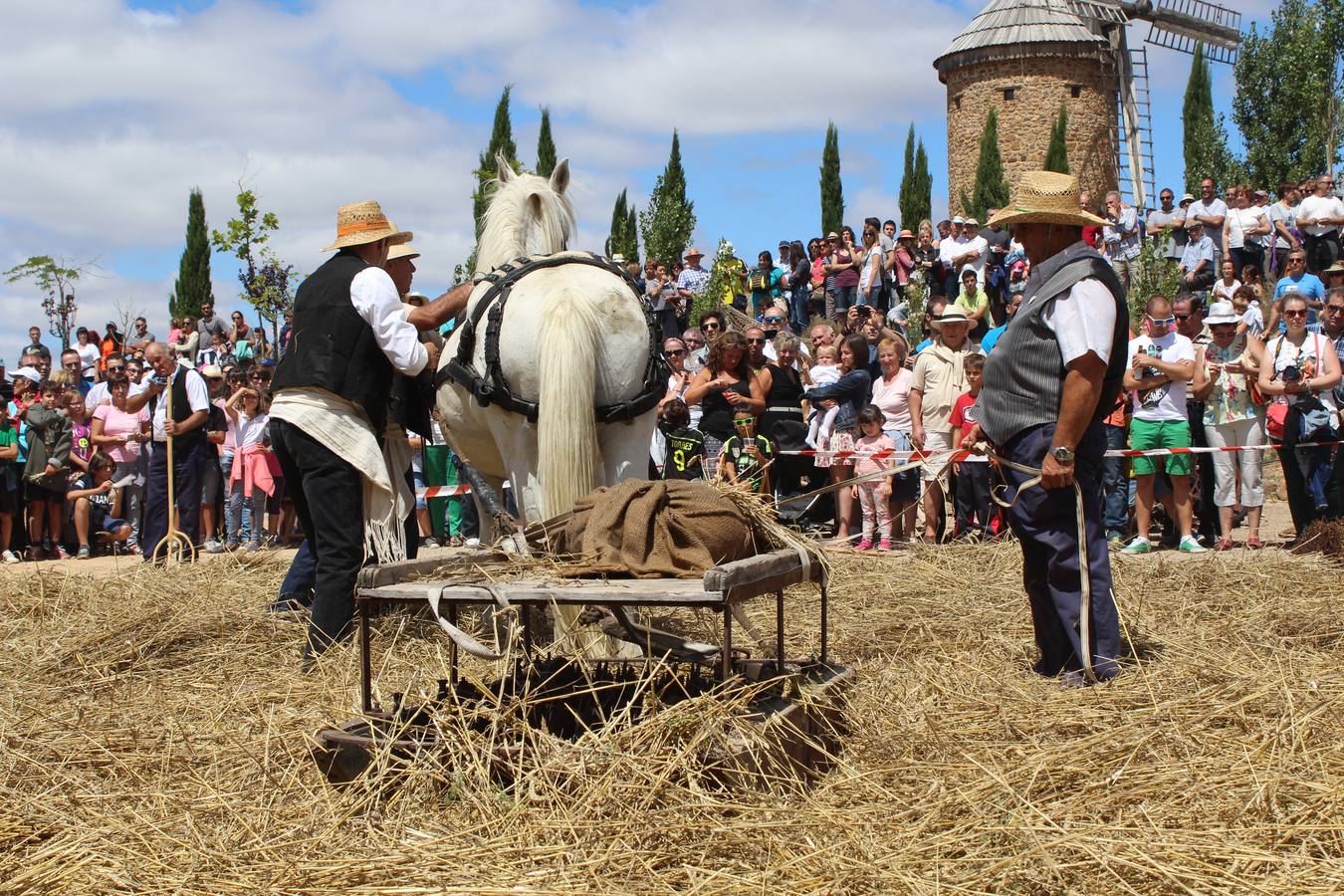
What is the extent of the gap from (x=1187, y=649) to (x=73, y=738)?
443 cm

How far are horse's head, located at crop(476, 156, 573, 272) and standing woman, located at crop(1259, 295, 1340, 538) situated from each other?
5603mm

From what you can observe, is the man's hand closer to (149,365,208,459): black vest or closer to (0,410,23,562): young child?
(149,365,208,459): black vest

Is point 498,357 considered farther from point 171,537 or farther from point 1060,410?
point 171,537

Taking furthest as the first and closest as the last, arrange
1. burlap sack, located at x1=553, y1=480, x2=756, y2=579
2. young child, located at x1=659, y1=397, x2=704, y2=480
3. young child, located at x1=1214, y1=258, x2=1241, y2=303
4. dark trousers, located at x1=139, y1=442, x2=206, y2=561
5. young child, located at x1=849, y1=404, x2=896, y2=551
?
young child, located at x1=1214, y1=258, x2=1241, y2=303 < dark trousers, located at x1=139, y1=442, x2=206, y2=561 < young child, located at x1=849, y1=404, x2=896, y2=551 < young child, located at x1=659, y1=397, x2=704, y2=480 < burlap sack, located at x1=553, y1=480, x2=756, y2=579

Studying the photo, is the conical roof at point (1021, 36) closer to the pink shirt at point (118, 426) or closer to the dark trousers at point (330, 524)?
the pink shirt at point (118, 426)

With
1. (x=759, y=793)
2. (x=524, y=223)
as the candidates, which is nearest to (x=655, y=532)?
(x=759, y=793)

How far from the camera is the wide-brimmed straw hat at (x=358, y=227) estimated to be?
6.25 m

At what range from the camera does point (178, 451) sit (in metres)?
11.9

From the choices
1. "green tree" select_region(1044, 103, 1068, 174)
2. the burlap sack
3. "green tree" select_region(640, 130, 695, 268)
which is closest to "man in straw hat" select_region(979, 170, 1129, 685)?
the burlap sack

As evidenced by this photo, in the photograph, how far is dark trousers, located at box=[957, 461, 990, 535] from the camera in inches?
409

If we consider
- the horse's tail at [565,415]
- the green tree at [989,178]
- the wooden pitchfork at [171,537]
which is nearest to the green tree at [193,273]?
the green tree at [989,178]

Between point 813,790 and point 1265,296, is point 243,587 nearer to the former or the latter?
point 813,790

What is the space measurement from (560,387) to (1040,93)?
37407 mm

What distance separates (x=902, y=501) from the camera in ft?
35.8
